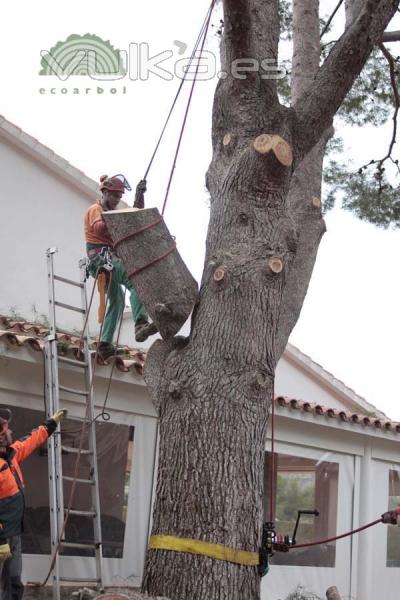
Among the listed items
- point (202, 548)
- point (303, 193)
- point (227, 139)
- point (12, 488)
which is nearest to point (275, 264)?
point (227, 139)

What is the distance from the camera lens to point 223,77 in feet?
18.9

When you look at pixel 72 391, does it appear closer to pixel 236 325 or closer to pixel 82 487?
pixel 82 487

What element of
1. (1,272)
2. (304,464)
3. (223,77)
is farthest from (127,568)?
(1,272)

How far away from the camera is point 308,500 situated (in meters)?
9.74

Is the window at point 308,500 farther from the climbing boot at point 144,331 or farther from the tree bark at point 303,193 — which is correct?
the tree bark at point 303,193

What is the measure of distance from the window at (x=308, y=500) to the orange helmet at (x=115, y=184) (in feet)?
11.9

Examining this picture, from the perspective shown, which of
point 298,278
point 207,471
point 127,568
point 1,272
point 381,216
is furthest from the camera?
point 1,272

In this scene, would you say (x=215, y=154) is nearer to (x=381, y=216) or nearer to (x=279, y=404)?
(x=279, y=404)

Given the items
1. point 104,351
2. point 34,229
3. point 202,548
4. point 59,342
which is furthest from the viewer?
point 34,229

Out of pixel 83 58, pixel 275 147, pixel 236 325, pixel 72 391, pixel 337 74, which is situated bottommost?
pixel 72 391

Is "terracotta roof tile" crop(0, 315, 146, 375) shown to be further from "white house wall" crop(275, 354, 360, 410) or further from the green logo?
"white house wall" crop(275, 354, 360, 410)

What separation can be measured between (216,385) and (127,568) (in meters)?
3.36

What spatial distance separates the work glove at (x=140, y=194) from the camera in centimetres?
585

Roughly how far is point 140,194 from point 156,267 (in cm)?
82
